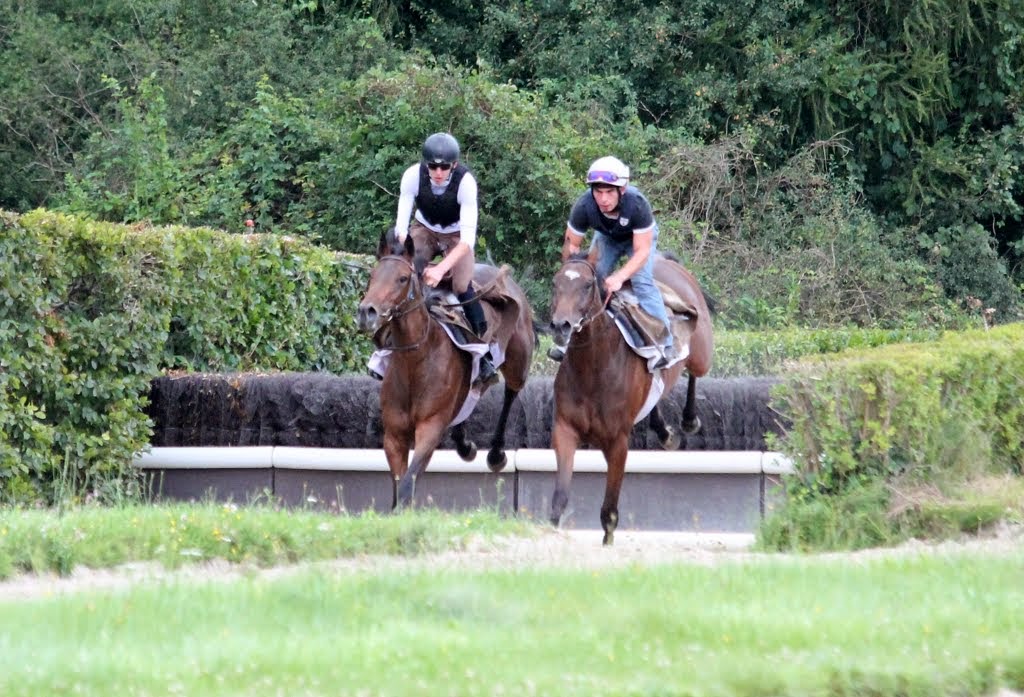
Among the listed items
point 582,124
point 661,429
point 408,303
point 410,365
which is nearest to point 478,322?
point 410,365

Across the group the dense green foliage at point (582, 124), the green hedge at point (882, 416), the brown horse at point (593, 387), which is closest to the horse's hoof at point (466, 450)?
the brown horse at point (593, 387)

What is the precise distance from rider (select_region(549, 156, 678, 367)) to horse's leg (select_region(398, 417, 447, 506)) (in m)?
1.67

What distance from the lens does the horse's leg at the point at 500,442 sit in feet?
44.9

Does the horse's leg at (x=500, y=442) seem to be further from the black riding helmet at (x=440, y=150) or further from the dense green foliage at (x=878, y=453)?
the dense green foliage at (x=878, y=453)

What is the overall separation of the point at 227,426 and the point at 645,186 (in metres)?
12.2

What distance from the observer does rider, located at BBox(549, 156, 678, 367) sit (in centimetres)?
1201

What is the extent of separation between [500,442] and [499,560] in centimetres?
460

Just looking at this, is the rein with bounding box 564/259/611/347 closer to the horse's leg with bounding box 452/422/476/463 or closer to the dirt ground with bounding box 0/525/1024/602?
the dirt ground with bounding box 0/525/1024/602

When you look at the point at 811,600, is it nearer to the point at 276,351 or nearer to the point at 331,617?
the point at 331,617

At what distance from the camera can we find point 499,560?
9125mm

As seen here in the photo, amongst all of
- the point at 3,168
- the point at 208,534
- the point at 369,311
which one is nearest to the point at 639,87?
the point at 3,168

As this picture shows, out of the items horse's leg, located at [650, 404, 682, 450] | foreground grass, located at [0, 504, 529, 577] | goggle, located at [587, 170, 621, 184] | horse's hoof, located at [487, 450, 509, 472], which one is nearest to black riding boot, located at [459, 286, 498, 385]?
horse's hoof, located at [487, 450, 509, 472]

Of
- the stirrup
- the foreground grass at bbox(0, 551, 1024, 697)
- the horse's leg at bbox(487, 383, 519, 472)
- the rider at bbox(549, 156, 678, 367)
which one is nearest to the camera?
the foreground grass at bbox(0, 551, 1024, 697)

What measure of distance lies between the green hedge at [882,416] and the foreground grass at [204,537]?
2.46 metres
